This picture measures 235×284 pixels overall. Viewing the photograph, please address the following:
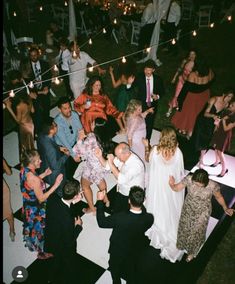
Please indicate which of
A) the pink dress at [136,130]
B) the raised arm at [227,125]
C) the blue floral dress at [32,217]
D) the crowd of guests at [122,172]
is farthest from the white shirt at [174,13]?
the blue floral dress at [32,217]

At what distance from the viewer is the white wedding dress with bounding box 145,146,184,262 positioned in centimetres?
345

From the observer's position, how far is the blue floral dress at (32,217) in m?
3.23

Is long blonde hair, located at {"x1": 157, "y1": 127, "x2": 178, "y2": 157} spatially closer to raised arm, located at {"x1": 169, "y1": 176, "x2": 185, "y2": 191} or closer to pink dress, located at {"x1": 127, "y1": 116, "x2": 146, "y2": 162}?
raised arm, located at {"x1": 169, "y1": 176, "x2": 185, "y2": 191}

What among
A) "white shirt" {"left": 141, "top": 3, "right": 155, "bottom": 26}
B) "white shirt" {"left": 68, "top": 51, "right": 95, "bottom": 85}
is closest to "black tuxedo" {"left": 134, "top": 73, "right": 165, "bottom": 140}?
"white shirt" {"left": 68, "top": 51, "right": 95, "bottom": 85}

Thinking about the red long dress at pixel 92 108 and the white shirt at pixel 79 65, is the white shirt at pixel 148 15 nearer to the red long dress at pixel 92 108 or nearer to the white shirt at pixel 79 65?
the white shirt at pixel 79 65

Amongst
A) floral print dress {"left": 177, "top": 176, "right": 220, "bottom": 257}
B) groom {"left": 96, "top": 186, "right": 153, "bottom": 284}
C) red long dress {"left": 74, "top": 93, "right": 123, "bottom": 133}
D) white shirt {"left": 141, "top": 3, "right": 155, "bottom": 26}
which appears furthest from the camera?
white shirt {"left": 141, "top": 3, "right": 155, "bottom": 26}

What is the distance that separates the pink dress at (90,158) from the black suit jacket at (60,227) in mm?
819

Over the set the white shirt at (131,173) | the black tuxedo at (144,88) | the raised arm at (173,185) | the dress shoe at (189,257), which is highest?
the black tuxedo at (144,88)

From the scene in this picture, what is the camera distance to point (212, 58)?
848 centimetres

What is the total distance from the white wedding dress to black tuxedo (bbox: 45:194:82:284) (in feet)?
3.36

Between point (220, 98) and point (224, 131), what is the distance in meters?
0.47

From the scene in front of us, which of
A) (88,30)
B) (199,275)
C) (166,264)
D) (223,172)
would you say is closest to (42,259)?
(166,264)

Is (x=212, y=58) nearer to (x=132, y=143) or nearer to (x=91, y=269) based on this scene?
(x=132, y=143)

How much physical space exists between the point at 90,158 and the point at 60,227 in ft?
3.20
